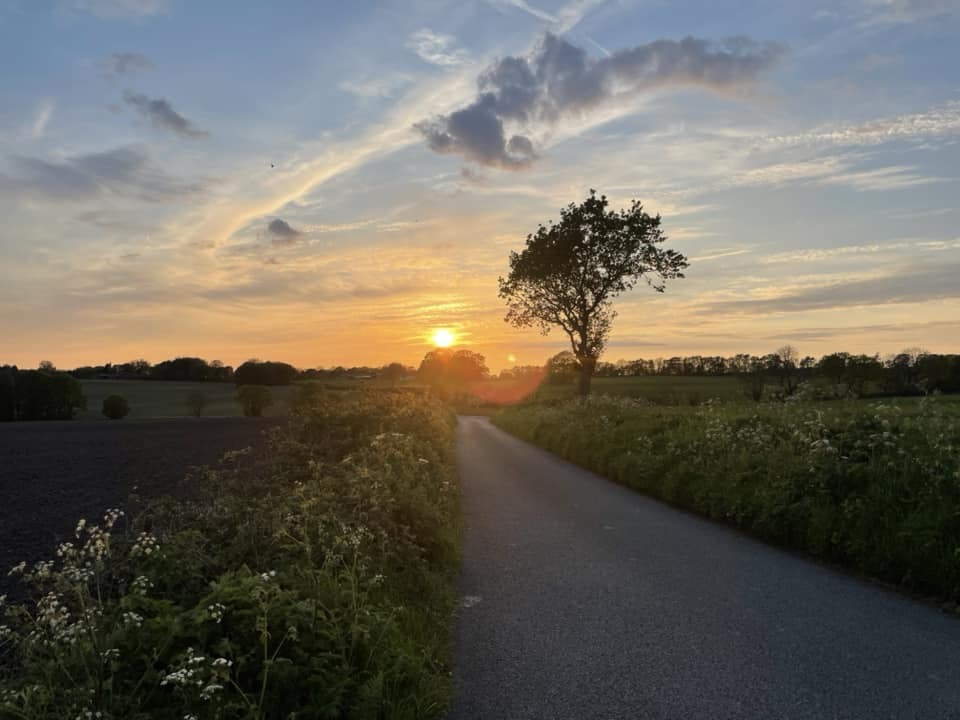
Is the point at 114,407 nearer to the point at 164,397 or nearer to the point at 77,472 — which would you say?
the point at 164,397

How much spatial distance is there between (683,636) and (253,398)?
61.0 meters

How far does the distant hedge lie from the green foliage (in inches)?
2147

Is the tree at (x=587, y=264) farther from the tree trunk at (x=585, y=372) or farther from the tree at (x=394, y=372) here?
the tree at (x=394, y=372)

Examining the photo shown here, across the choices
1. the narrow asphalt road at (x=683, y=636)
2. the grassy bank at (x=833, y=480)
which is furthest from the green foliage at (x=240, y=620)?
the grassy bank at (x=833, y=480)

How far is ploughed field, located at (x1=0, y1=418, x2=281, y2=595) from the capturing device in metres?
11.0

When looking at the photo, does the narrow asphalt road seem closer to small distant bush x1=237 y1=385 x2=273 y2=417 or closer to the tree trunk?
the tree trunk

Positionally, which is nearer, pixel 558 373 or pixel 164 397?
pixel 558 373

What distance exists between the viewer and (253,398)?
61.8 meters

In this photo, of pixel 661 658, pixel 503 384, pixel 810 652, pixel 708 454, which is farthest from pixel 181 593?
pixel 503 384

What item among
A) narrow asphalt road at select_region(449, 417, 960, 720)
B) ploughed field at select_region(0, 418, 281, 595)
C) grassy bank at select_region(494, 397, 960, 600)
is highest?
grassy bank at select_region(494, 397, 960, 600)

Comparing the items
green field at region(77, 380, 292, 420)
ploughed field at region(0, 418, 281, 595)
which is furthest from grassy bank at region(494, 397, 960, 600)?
green field at region(77, 380, 292, 420)

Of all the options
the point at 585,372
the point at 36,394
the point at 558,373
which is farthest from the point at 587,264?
the point at 36,394

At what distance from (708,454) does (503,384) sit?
77.3m

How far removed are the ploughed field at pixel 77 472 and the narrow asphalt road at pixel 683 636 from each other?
618 centimetres
